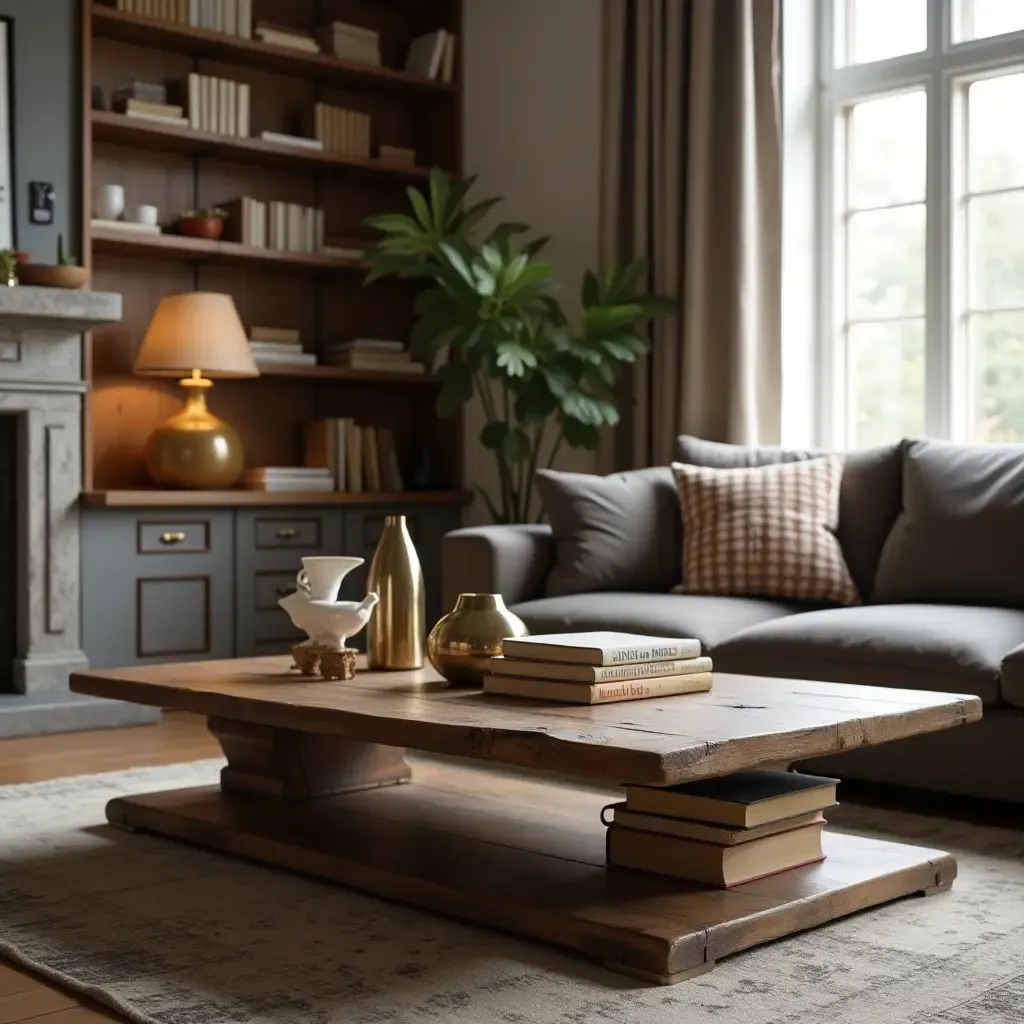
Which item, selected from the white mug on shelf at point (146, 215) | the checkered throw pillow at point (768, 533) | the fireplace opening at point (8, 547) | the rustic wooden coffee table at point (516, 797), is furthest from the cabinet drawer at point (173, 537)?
the rustic wooden coffee table at point (516, 797)

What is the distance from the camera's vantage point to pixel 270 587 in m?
5.36

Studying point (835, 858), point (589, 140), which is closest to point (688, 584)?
point (835, 858)

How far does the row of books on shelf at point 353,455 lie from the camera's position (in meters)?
5.68

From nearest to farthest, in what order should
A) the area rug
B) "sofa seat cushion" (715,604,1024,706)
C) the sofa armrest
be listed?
the area rug → "sofa seat cushion" (715,604,1024,706) → the sofa armrest

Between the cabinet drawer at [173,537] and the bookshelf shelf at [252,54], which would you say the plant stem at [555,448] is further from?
the bookshelf shelf at [252,54]

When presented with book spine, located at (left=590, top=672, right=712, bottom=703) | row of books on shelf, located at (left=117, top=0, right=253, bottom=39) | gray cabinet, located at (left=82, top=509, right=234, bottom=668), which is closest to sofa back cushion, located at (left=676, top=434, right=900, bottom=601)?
book spine, located at (left=590, top=672, right=712, bottom=703)

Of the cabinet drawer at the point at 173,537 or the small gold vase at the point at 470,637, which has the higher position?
the cabinet drawer at the point at 173,537

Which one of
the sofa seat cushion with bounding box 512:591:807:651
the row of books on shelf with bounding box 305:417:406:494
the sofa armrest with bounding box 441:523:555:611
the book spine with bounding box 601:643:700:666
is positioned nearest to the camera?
the book spine with bounding box 601:643:700:666

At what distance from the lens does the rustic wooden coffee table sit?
6.78ft

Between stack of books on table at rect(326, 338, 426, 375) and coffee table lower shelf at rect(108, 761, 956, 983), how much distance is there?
9.30 ft

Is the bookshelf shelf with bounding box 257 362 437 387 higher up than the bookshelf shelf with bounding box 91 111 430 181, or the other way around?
the bookshelf shelf with bounding box 91 111 430 181

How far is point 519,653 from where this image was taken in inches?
96.0

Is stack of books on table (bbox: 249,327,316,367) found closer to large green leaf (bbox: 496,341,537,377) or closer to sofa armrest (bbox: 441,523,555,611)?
large green leaf (bbox: 496,341,537,377)

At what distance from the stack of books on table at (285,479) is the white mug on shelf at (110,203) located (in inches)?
39.6
